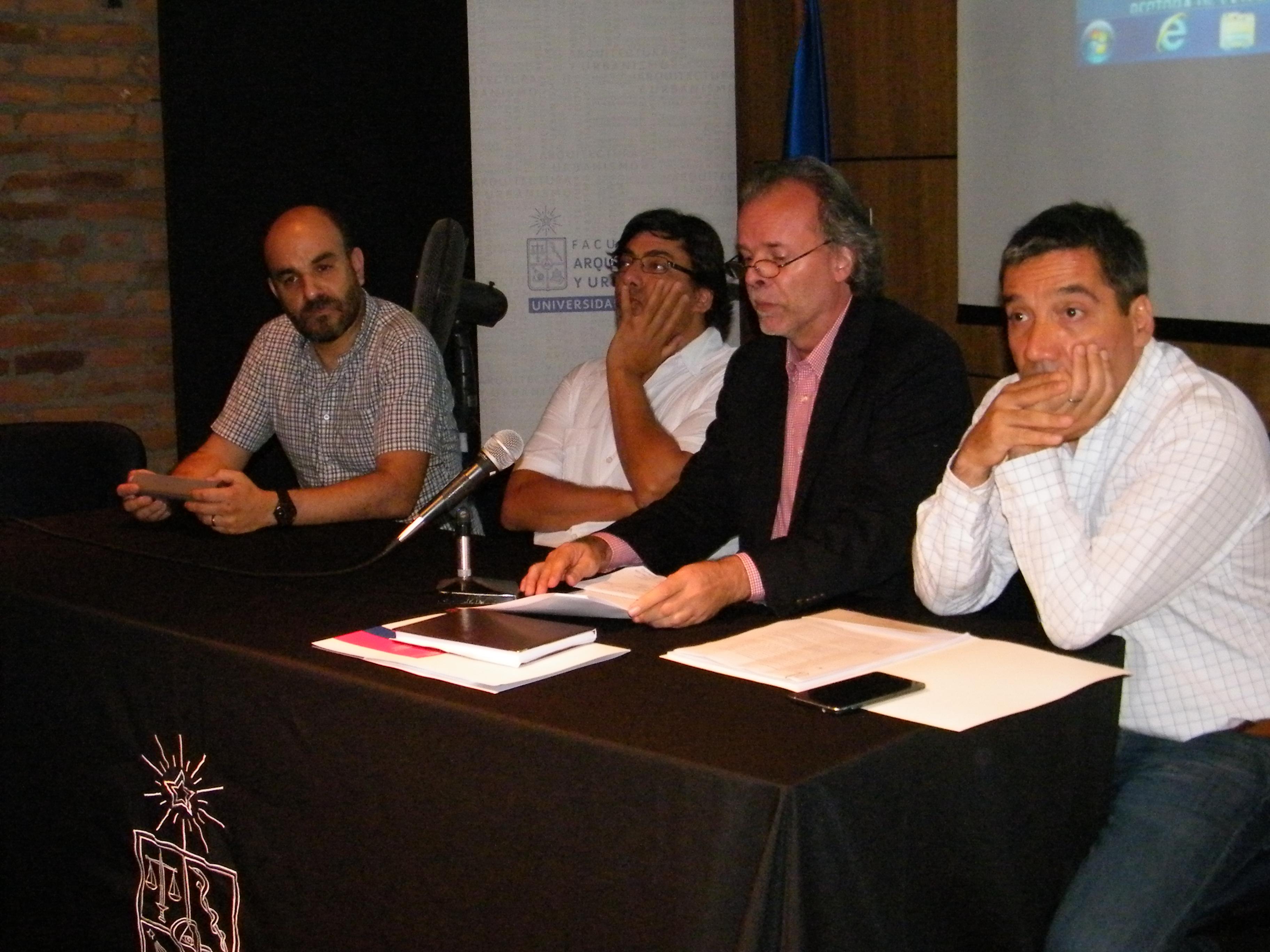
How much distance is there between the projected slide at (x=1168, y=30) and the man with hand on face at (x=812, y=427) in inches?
46.3

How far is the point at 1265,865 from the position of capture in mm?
1743

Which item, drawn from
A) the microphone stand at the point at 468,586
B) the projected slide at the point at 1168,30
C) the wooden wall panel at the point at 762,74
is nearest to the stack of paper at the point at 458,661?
the microphone stand at the point at 468,586

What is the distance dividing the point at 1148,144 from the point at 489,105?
1.99 meters

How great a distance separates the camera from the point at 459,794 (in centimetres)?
161

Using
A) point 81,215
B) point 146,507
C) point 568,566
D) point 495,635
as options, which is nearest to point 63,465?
point 146,507

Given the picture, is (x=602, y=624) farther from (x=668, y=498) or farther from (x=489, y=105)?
(x=489, y=105)

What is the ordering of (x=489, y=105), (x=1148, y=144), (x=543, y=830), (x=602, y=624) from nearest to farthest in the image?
(x=543, y=830) → (x=602, y=624) → (x=1148, y=144) → (x=489, y=105)

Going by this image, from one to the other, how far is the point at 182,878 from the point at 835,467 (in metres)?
1.16

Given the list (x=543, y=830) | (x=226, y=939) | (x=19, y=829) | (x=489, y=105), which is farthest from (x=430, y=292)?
(x=543, y=830)

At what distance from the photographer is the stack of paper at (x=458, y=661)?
5.45 ft

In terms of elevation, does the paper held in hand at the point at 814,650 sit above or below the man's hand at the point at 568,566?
below

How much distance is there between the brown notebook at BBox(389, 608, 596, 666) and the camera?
5.66 ft

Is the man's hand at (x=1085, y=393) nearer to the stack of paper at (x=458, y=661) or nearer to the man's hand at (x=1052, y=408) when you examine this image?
the man's hand at (x=1052, y=408)

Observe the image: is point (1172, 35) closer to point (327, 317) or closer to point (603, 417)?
point (603, 417)
